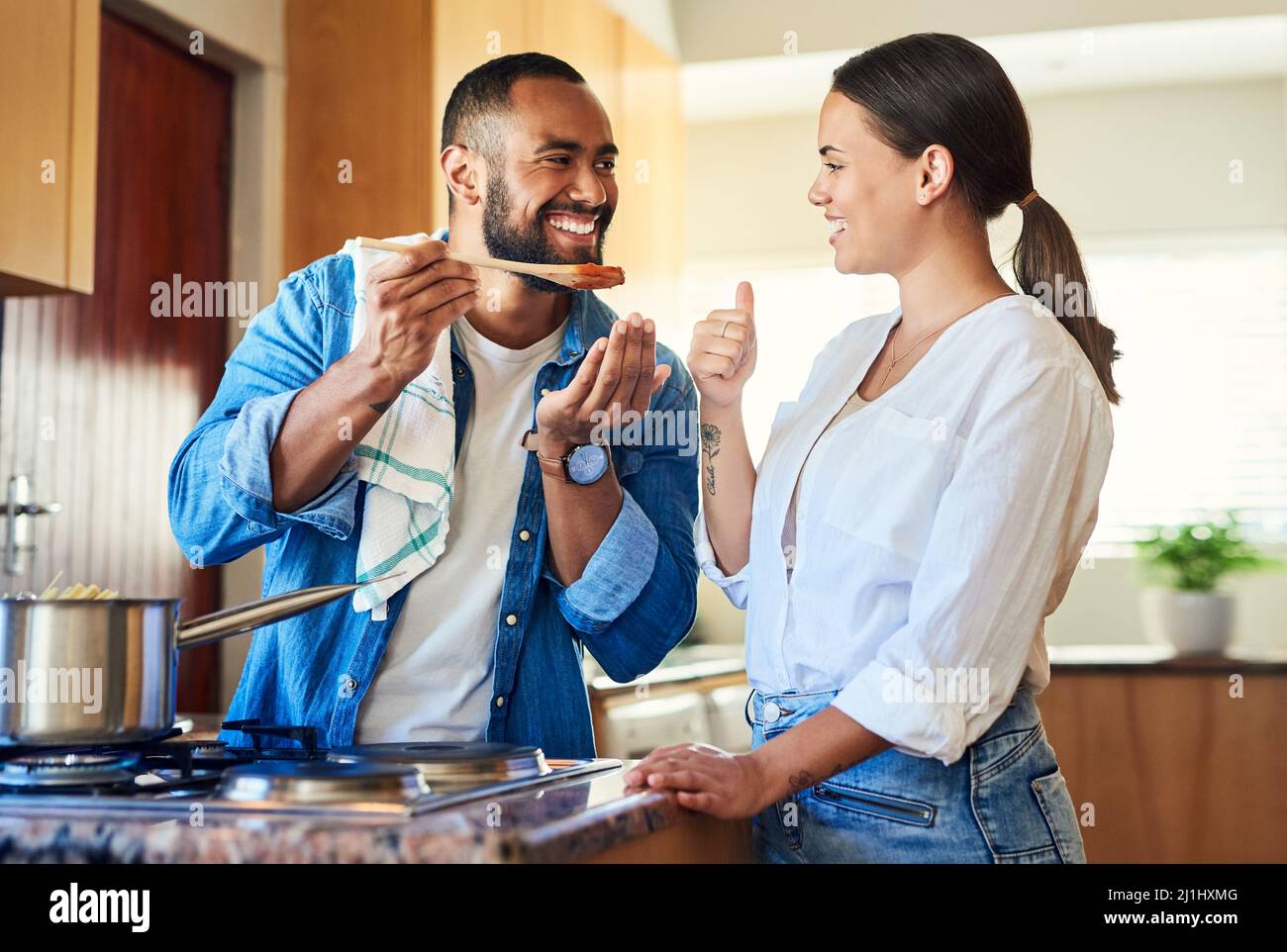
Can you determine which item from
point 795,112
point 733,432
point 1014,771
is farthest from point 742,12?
point 1014,771

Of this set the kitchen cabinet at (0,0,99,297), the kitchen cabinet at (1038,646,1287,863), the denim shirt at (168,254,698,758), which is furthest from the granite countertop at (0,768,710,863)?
the kitchen cabinet at (1038,646,1287,863)

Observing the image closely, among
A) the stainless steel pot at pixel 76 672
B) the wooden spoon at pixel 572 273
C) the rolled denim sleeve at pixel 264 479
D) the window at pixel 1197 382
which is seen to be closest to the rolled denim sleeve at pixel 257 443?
the rolled denim sleeve at pixel 264 479

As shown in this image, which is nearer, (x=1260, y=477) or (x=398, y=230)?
(x=398, y=230)

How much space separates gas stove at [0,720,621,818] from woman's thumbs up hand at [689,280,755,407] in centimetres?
42

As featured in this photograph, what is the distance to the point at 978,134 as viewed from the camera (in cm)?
118

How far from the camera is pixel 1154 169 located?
4.64 m

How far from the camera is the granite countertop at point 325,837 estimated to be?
750mm

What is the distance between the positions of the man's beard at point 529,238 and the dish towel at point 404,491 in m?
0.20

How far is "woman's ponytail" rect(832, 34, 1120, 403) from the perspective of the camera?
117cm

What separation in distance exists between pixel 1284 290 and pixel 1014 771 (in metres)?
4.04

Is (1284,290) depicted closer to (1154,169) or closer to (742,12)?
(1154,169)

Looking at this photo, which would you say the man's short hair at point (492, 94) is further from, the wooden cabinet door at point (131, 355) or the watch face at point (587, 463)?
the wooden cabinet door at point (131, 355)

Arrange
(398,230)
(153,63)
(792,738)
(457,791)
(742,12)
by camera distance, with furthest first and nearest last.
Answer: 1. (742,12)
2. (398,230)
3. (153,63)
4. (792,738)
5. (457,791)

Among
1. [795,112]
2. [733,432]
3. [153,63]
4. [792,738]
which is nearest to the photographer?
[792,738]
